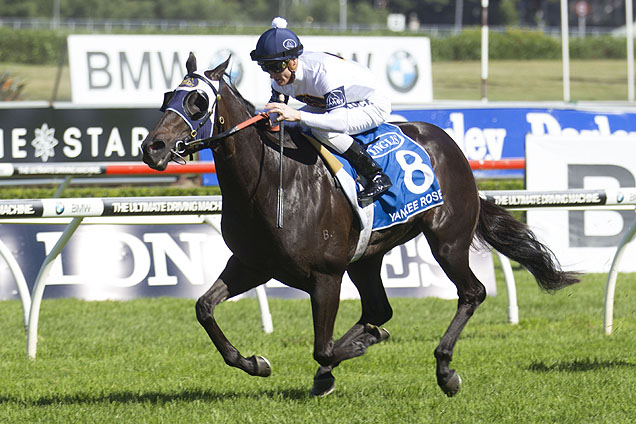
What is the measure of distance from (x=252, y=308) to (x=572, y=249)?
3.20 metres

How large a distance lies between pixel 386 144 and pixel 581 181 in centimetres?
452

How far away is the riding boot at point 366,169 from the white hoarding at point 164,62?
31.7 feet

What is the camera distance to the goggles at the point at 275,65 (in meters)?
4.46

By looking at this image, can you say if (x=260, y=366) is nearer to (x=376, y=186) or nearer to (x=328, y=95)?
(x=376, y=186)

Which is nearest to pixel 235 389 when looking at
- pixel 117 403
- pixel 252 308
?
pixel 117 403

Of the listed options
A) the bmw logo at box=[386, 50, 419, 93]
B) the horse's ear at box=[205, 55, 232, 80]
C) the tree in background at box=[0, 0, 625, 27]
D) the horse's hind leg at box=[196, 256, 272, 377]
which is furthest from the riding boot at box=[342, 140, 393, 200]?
the tree in background at box=[0, 0, 625, 27]

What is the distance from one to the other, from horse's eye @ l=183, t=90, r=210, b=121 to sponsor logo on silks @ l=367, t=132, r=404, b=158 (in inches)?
41.6

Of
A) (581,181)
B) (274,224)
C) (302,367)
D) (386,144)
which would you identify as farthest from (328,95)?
(581,181)

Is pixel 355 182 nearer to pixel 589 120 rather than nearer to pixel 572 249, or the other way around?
pixel 572 249

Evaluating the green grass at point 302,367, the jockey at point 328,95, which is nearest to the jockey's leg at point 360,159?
the jockey at point 328,95

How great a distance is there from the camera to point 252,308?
7777mm

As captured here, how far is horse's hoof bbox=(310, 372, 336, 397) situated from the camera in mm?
4962

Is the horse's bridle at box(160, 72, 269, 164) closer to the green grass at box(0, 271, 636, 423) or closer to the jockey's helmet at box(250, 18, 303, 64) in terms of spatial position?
the jockey's helmet at box(250, 18, 303, 64)

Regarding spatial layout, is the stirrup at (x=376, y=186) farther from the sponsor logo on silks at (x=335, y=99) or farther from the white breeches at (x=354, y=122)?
the sponsor logo on silks at (x=335, y=99)
